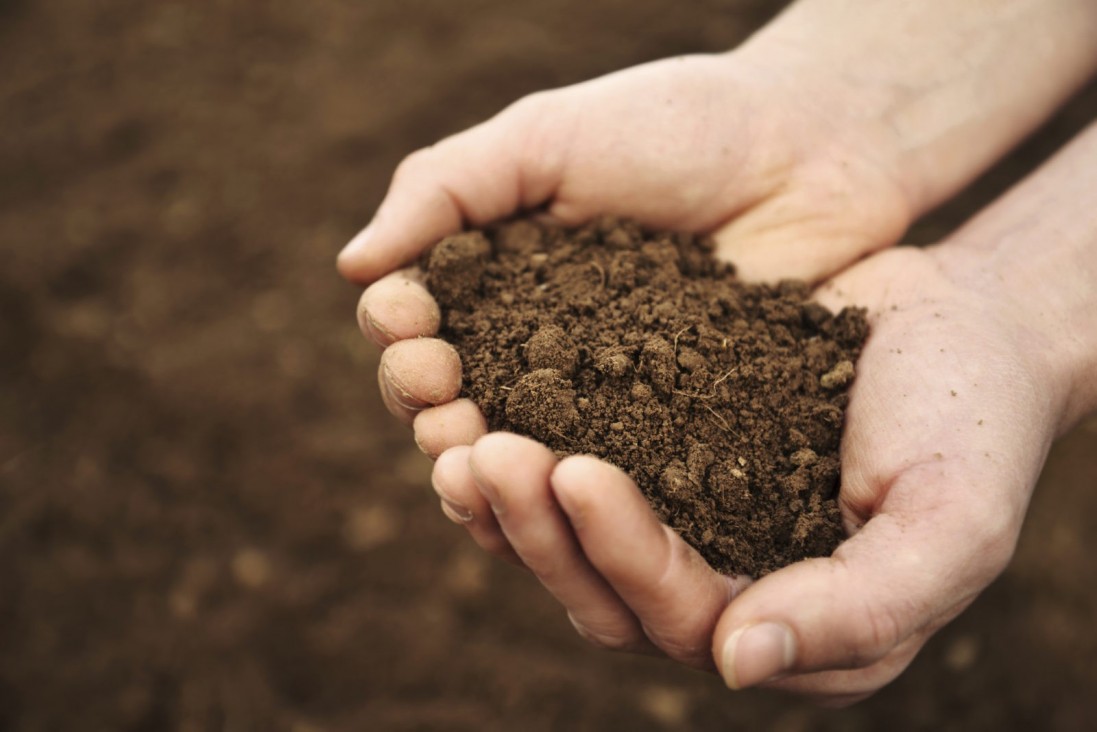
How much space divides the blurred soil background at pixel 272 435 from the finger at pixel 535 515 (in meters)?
1.23

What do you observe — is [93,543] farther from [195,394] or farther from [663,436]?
[663,436]

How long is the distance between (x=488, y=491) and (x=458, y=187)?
809mm

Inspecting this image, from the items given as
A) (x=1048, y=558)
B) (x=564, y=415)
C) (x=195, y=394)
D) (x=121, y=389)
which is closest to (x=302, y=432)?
(x=195, y=394)

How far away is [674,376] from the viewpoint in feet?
4.91

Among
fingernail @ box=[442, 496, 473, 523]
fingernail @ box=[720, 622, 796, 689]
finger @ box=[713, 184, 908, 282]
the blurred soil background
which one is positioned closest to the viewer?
fingernail @ box=[720, 622, 796, 689]

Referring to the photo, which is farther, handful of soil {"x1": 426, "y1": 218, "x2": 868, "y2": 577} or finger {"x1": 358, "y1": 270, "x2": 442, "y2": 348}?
finger {"x1": 358, "y1": 270, "x2": 442, "y2": 348}

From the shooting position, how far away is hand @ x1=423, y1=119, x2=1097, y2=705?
118cm

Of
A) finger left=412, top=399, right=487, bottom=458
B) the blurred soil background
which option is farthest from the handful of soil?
the blurred soil background

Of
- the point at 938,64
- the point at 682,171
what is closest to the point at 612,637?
the point at 682,171

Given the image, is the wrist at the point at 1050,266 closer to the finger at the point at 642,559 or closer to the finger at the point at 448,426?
the finger at the point at 642,559

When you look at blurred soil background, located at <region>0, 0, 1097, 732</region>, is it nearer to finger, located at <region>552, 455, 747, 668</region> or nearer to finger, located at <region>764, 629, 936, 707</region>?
finger, located at <region>764, 629, 936, 707</region>

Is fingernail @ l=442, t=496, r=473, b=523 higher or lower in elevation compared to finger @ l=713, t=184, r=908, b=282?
lower

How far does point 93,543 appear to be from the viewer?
2.63 meters

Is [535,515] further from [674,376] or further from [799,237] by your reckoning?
[799,237]
